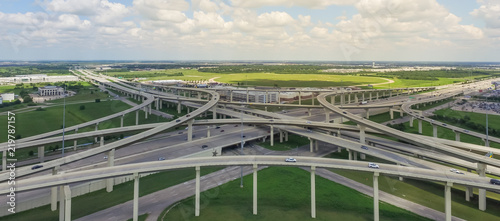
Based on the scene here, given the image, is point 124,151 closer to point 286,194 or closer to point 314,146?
point 286,194

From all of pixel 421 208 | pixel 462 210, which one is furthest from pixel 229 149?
pixel 462 210

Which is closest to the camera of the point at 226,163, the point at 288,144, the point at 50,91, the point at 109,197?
the point at 226,163

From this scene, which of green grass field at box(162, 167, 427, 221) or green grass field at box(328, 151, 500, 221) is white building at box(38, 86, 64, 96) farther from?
green grass field at box(328, 151, 500, 221)

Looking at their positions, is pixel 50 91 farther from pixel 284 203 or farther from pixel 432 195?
pixel 432 195

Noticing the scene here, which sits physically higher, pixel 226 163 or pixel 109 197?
pixel 226 163

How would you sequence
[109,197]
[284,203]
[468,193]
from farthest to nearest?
[109,197] < [468,193] < [284,203]

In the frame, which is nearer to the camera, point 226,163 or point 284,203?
point 284,203

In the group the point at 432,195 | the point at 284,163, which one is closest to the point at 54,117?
the point at 284,163
